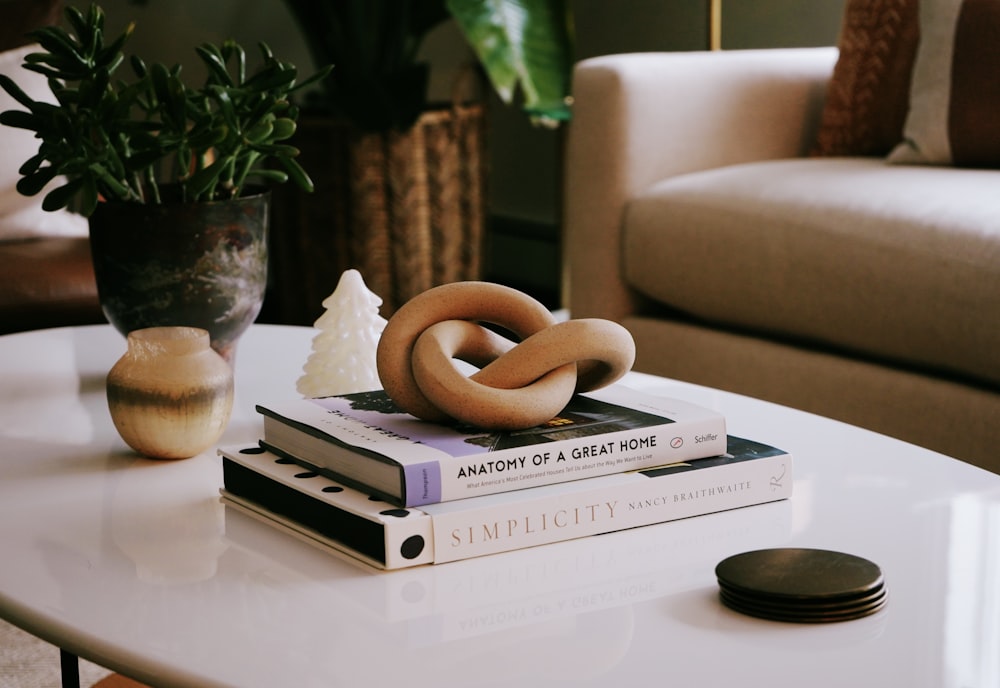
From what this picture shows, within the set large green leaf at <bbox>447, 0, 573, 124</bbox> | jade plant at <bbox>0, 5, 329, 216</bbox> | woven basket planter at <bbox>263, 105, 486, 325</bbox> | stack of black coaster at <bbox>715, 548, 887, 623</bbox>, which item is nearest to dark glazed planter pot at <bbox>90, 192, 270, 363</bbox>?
jade plant at <bbox>0, 5, 329, 216</bbox>

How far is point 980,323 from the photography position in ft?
4.71

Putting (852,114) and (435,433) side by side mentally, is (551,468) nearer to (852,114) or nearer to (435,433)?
(435,433)

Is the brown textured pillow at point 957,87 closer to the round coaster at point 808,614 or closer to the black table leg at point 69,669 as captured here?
the round coaster at point 808,614

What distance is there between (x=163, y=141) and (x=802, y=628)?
28.7 inches

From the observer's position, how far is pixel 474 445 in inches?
28.2

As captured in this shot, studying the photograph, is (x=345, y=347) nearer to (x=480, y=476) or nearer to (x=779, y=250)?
(x=480, y=476)

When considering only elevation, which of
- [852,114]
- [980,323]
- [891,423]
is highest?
[852,114]

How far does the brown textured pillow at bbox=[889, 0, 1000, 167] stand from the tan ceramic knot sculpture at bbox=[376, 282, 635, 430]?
127 centimetres

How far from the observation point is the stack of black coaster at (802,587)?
0.60 meters

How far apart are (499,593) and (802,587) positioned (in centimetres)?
16

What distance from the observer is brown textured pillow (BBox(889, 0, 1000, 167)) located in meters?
1.82

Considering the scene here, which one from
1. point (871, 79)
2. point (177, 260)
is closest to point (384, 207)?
point (871, 79)

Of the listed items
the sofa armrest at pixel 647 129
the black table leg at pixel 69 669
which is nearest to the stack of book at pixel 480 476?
the black table leg at pixel 69 669

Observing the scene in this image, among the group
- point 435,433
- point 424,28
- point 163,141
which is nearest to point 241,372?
point 163,141
